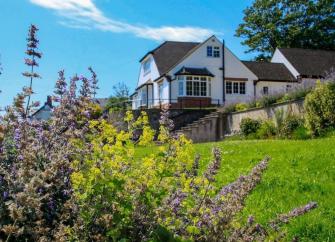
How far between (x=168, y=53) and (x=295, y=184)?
3709 cm

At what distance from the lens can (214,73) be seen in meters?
40.2

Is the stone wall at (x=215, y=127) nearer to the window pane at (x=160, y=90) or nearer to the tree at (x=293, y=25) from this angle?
the window pane at (x=160, y=90)

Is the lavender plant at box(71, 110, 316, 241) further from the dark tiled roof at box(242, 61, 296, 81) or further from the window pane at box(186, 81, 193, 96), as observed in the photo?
the dark tiled roof at box(242, 61, 296, 81)

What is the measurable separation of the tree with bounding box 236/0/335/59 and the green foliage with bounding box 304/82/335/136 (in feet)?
124

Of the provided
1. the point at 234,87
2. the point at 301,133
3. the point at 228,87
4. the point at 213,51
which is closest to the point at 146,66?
the point at 213,51

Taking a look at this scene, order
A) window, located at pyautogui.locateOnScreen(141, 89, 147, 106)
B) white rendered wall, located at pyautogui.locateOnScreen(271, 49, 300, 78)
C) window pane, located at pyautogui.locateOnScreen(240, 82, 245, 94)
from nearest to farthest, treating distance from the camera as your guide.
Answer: window pane, located at pyautogui.locateOnScreen(240, 82, 245, 94) < white rendered wall, located at pyautogui.locateOnScreen(271, 49, 300, 78) < window, located at pyautogui.locateOnScreen(141, 89, 147, 106)

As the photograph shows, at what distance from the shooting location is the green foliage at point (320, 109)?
56.2ft

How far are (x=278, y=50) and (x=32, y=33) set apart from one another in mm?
43765

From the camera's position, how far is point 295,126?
19391 millimetres

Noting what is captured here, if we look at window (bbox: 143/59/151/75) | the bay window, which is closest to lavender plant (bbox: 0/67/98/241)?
the bay window

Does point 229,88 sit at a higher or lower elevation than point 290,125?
higher

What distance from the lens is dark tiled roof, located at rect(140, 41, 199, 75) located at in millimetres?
42000

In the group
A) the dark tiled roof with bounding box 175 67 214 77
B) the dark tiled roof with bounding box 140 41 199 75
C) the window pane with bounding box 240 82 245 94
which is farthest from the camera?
the dark tiled roof with bounding box 140 41 199 75

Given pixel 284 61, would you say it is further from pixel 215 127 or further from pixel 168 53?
pixel 215 127
